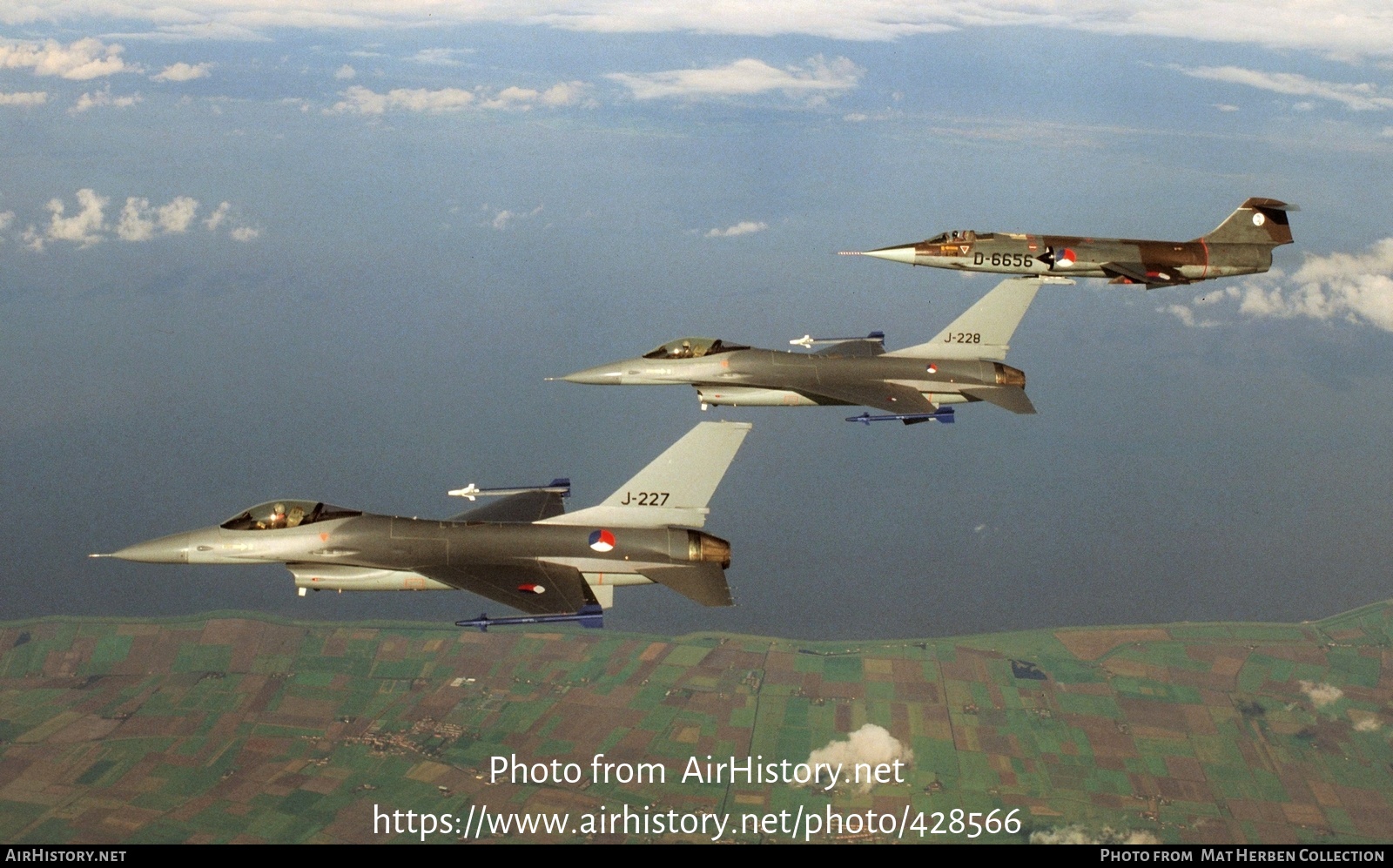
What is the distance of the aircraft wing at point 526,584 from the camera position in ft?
78.8

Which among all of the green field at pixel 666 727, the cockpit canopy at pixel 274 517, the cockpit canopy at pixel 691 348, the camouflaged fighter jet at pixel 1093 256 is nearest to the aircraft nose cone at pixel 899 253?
the camouflaged fighter jet at pixel 1093 256

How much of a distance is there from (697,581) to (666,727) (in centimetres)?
2807

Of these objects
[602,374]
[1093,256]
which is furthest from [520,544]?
[1093,256]

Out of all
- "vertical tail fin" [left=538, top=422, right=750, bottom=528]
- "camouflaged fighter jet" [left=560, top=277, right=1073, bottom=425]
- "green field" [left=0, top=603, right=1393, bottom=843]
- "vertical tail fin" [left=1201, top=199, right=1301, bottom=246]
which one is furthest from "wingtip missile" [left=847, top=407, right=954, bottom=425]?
"green field" [left=0, top=603, right=1393, bottom=843]

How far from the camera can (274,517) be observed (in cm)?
2522

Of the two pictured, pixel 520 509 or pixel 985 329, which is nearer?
pixel 520 509

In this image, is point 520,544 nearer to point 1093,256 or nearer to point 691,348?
point 691,348

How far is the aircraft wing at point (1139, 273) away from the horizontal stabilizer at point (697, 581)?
1644 cm

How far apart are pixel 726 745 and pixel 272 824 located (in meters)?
18.3

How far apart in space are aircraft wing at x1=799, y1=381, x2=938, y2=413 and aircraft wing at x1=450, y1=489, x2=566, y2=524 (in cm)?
749

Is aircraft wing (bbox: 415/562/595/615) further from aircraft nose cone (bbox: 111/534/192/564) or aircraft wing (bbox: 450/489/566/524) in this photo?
aircraft nose cone (bbox: 111/534/192/564)

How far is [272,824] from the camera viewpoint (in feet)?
148
